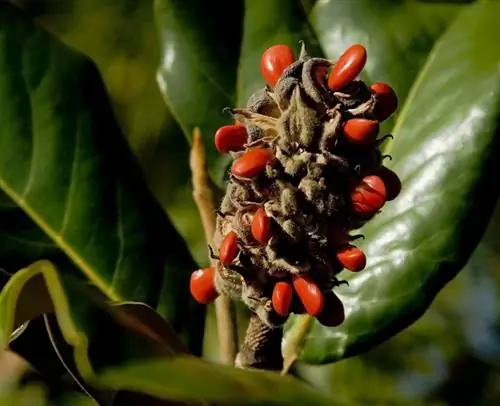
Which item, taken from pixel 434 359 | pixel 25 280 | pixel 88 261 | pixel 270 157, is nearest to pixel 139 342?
pixel 25 280

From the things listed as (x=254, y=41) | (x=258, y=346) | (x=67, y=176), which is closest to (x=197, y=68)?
(x=254, y=41)

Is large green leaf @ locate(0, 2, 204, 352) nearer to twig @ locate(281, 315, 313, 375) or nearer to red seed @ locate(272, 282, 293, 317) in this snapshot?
twig @ locate(281, 315, 313, 375)

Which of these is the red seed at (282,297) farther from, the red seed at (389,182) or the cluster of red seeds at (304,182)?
the red seed at (389,182)

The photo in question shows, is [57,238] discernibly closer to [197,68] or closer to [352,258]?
[197,68]

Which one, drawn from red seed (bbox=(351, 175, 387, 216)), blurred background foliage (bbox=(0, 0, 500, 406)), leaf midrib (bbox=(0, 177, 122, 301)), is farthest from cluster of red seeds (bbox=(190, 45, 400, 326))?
blurred background foliage (bbox=(0, 0, 500, 406))

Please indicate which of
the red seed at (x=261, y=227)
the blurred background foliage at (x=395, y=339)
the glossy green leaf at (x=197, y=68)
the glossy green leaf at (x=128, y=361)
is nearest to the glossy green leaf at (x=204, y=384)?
the glossy green leaf at (x=128, y=361)
